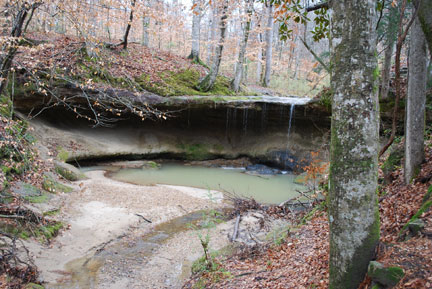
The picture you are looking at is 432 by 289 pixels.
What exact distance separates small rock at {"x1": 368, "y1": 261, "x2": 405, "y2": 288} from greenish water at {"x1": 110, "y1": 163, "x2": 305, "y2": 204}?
7.71 metres

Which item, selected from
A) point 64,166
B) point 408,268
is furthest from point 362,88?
point 64,166

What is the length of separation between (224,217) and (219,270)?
356 centimetres

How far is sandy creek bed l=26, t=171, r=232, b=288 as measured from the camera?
5676 millimetres

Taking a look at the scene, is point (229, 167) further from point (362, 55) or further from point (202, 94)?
point (362, 55)

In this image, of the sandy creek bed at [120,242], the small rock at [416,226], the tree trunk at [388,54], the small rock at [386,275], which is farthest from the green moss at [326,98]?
the small rock at [386,275]

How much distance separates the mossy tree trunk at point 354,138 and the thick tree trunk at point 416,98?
2672mm

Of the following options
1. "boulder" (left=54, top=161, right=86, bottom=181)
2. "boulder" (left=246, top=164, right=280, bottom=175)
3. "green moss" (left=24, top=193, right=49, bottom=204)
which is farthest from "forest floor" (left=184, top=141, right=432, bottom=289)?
"boulder" (left=246, top=164, right=280, bottom=175)

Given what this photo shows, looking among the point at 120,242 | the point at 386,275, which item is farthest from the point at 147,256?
the point at 386,275

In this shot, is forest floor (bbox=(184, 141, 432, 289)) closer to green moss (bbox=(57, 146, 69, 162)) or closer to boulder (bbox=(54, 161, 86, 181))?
boulder (bbox=(54, 161, 86, 181))

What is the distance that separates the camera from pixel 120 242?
716 centimetres

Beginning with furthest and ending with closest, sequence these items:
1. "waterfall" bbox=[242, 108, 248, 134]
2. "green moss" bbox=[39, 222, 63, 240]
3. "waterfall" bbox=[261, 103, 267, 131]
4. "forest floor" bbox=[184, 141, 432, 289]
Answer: "waterfall" bbox=[242, 108, 248, 134], "waterfall" bbox=[261, 103, 267, 131], "green moss" bbox=[39, 222, 63, 240], "forest floor" bbox=[184, 141, 432, 289]

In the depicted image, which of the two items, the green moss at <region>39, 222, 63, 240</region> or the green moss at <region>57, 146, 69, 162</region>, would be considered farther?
the green moss at <region>57, 146, 69, 162</region>

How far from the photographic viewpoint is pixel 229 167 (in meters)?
16.5

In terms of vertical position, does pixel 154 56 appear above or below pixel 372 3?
above
